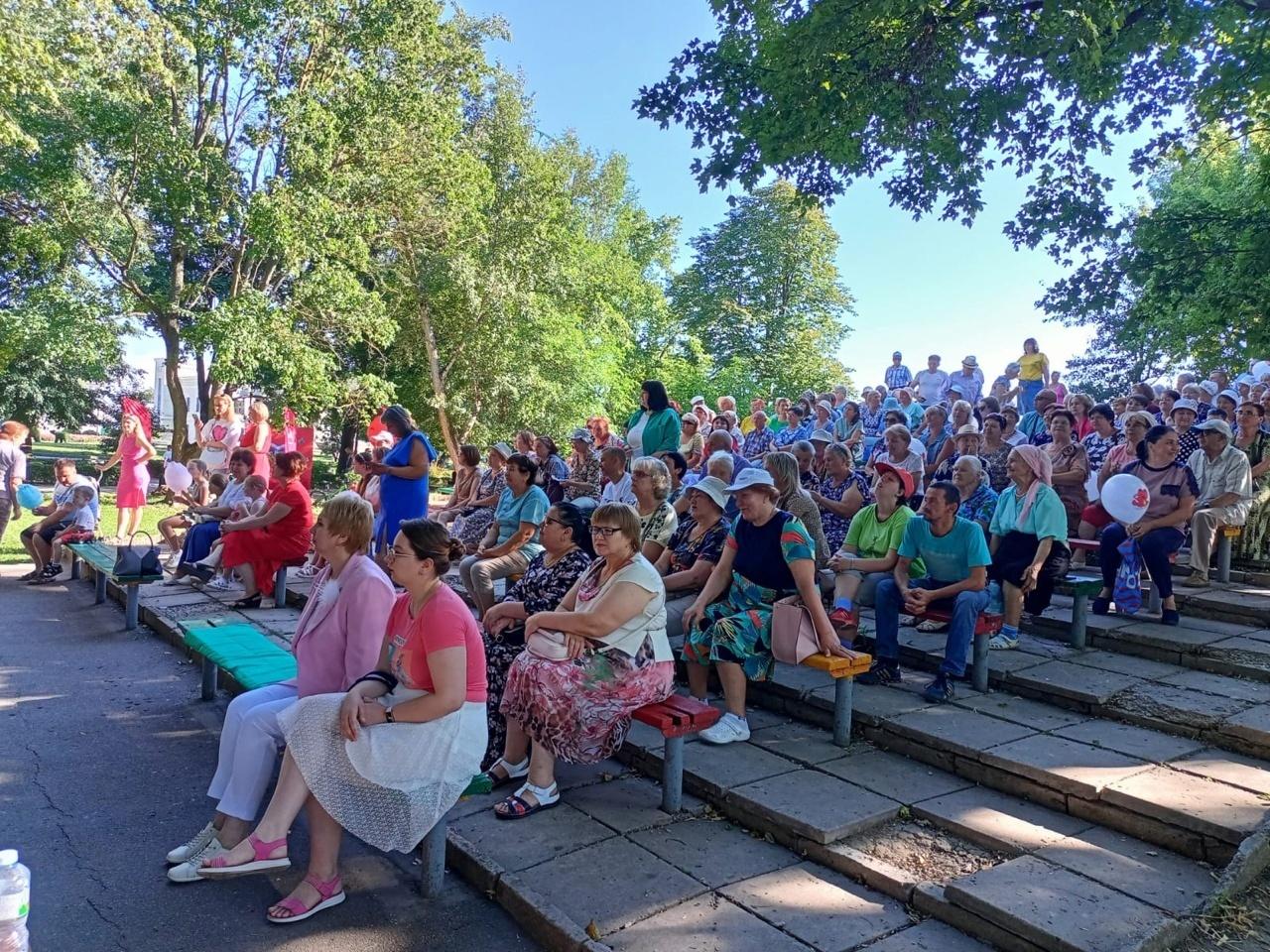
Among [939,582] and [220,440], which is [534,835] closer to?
[939,582]

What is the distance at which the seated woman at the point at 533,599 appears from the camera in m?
4.59

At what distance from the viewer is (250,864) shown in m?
3.45

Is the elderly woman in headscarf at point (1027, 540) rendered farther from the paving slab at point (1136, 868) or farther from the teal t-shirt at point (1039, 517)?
the paving slab at point (1136, 868)

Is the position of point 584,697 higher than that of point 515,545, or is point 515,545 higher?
point 515,545

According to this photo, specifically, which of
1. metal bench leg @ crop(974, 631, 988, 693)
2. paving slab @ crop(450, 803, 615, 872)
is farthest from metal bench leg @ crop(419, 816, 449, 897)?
metal bench leg @ crop(974, 631, 988, 693)

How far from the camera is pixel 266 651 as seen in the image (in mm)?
4918

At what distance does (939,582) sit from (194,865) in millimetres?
4238

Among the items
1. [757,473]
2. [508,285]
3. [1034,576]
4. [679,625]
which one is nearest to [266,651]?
[679,625]

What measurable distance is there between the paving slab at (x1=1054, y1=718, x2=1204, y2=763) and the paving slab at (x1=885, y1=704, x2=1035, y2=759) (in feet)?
0.86

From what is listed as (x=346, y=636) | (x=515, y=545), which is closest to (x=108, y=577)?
(x=515, y=545)

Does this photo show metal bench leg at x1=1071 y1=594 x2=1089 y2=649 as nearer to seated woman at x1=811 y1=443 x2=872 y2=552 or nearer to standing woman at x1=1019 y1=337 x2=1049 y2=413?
seated woman at x1=811 y1=443 x2=872 y2=552

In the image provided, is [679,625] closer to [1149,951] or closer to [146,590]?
[1149,951]

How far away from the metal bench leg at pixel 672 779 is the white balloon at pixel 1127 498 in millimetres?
4138

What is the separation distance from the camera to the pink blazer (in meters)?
3.58
